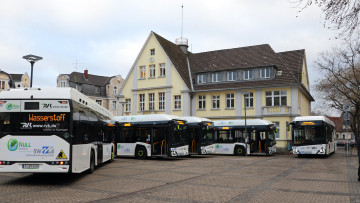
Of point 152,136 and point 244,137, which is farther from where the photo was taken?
point 244,137

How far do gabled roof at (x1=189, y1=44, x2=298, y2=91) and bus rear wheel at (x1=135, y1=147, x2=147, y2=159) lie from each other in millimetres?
18555

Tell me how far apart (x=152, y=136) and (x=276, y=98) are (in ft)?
60.9

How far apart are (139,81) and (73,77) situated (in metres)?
23.9

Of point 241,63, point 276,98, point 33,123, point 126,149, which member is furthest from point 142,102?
point 33,123

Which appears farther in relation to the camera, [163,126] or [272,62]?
[272,62]

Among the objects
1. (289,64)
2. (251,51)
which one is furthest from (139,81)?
(289,64)

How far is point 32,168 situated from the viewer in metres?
11.4

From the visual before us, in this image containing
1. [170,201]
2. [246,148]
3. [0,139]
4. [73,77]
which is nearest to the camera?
[170,201]

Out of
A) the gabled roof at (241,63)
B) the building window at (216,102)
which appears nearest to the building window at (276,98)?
the gabled roof at (241,63)

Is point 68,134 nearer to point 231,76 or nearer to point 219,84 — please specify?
point 219,84

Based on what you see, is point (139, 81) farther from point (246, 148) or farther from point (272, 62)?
point (246, 148)

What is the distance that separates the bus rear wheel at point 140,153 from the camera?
24.7m

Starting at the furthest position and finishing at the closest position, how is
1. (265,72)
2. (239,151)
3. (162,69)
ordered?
(162,69), (265,72), (239,151)

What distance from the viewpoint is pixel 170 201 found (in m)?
9.20
